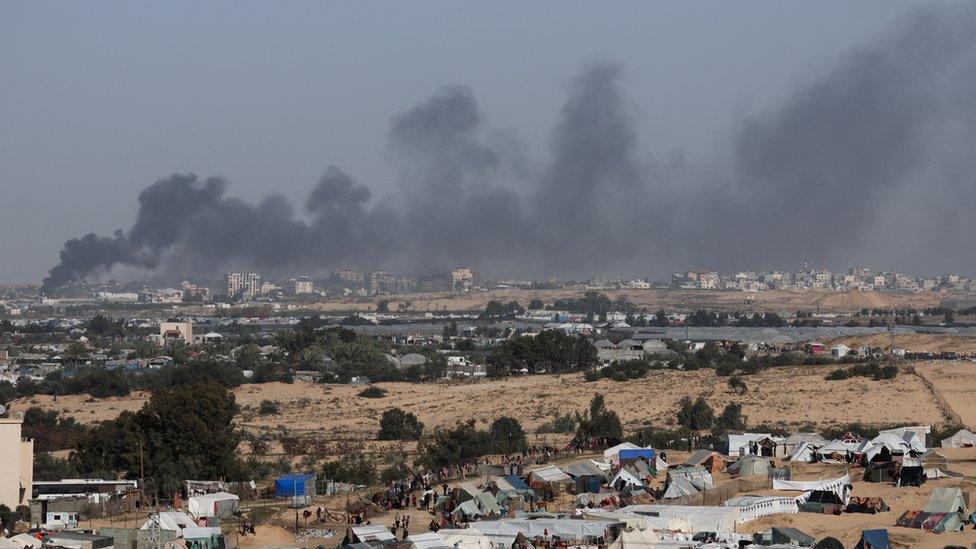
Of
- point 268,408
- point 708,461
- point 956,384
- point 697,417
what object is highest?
point 956,384

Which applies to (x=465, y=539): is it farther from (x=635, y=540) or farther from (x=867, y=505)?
(x=867, y=505)

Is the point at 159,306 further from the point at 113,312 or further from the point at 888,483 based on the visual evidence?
the point at 888,483

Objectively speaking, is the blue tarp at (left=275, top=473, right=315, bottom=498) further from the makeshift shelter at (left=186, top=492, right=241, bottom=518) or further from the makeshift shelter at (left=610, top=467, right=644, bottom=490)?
the makeshift shelter at (left=610, top=467, right=644, bottom=490)

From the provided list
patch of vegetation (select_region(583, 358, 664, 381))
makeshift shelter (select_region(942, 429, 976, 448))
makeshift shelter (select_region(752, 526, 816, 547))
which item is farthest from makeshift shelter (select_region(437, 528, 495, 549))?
patch of vegetation (select_region(583, 358, 664, 381))

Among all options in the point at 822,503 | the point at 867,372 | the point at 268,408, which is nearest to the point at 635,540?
the point at 822,503

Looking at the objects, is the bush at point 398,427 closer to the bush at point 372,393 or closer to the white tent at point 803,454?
the white tent at point 803,454

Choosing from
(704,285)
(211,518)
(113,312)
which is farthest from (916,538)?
(704,285)
